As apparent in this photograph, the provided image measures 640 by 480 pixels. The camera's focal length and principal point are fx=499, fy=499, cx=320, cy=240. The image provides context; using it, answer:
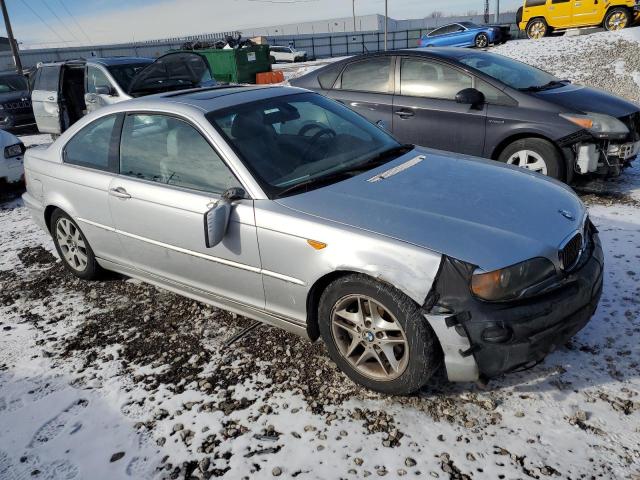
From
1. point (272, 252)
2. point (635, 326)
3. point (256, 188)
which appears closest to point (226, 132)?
point (256, 188)

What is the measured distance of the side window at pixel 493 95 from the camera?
523 cm

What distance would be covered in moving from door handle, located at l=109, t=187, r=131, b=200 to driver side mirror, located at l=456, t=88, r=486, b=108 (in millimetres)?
3522

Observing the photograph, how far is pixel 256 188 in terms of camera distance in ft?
9.25

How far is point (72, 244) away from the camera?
423cm

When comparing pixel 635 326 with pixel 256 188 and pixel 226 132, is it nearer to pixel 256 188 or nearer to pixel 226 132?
pixel 256 188

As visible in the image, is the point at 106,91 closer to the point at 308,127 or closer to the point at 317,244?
the point at 308,127

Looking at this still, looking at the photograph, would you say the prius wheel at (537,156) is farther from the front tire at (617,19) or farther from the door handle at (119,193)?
the front tire at (617,19)

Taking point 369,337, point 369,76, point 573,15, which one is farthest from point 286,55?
point 369,337

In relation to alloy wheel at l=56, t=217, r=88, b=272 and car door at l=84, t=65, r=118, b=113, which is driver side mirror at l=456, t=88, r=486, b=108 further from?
car door at l=84, t=65, r=118, b=113

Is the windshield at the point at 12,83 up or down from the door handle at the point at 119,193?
up

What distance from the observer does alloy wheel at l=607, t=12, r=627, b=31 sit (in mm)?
16750

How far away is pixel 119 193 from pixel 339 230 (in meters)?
1.80

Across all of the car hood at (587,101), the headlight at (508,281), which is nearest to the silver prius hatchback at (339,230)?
the headlight at (508,281)

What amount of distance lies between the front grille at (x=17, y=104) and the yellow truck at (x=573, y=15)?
17014 millimetres
